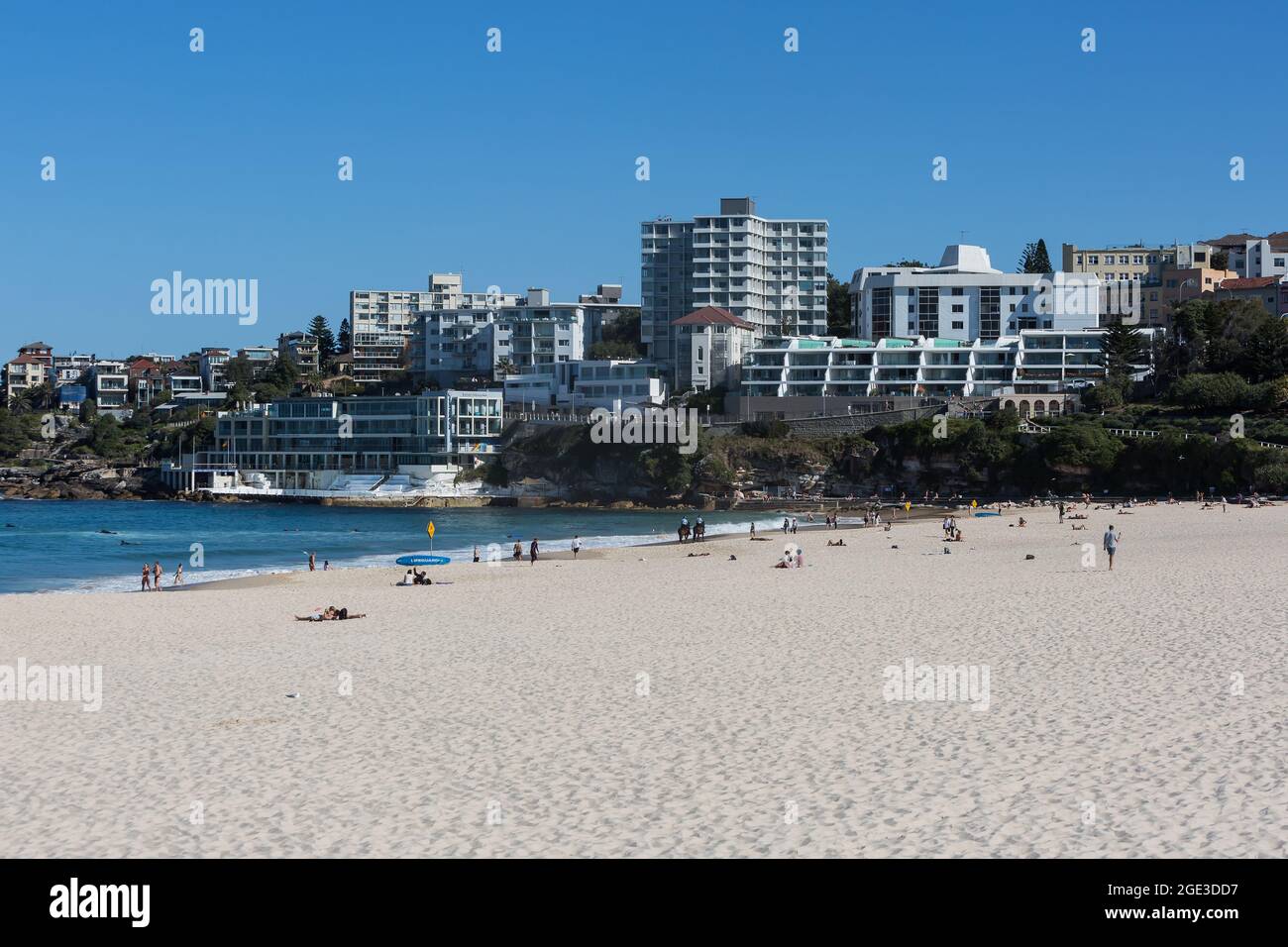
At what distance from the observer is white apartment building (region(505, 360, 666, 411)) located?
10781 centimetres

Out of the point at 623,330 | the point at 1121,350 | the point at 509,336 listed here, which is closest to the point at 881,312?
the point at 1121,350

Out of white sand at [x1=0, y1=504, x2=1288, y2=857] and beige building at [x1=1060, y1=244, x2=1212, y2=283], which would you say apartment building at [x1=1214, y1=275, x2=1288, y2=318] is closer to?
beige building at [x1=1060, y1=244, x2=1212, y2=283]

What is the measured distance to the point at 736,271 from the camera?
12506cm

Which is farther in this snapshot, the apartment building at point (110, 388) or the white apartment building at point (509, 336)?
the apartment building at point (110, 388)

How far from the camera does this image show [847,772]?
11.7 metres

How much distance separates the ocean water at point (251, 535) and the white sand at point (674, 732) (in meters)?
17.8

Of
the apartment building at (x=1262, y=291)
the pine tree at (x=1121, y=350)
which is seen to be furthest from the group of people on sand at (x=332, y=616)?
the apartment building at (x=1262, y=291)

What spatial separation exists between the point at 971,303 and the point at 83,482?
83.5 m

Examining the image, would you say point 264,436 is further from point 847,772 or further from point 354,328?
point 847,772

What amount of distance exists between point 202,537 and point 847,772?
5653cm

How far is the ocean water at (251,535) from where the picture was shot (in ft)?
144

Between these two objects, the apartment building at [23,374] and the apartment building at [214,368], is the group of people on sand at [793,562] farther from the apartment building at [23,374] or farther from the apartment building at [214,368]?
the apartment building at [23,374]

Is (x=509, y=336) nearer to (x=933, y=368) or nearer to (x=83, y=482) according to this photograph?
(x=83, y=482)

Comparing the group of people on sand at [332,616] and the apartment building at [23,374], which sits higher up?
the apartment building at [23,374]
